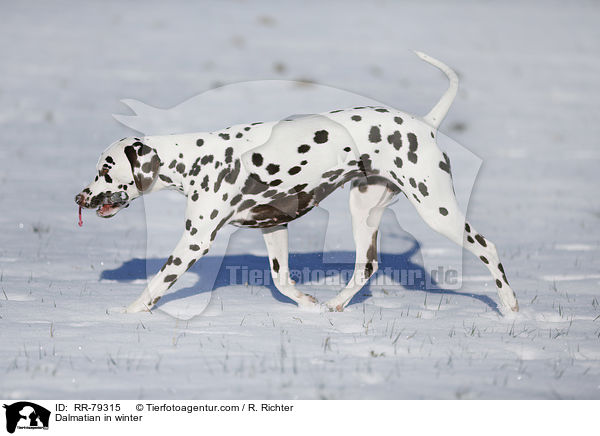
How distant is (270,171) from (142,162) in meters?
1.02

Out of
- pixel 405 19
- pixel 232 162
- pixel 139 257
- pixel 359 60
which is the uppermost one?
pixel 405 19

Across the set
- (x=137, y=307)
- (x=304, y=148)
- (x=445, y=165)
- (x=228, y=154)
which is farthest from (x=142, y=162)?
(x=445, y=165)

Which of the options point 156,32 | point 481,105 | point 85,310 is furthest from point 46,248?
point 156,32

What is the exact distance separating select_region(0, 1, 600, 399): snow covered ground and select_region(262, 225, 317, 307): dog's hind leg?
20cm

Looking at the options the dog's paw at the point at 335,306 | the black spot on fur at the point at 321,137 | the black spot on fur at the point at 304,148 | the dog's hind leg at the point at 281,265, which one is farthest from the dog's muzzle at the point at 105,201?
the dog's paw at the point at 335,306

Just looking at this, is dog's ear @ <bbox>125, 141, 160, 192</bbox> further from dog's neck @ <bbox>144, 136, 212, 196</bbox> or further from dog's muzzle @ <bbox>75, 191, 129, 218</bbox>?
dog's muzzle @ <bbox>75, 191, 129, 218</bbox>

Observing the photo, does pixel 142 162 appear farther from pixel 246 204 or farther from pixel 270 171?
pixel 270 171

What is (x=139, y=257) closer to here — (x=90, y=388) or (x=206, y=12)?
(x=90, y=388)

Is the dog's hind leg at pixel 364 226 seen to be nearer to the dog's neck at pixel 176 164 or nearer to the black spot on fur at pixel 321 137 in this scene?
the black spot on fur at pixel 321 137

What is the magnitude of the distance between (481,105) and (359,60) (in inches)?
147

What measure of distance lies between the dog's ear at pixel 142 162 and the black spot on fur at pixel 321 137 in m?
1.28

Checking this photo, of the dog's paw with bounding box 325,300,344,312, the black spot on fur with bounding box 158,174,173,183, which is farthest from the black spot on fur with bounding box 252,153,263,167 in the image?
the dog's paw with bounding box 325,300,344,312

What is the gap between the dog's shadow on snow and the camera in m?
7.35

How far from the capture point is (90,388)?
4.45m
